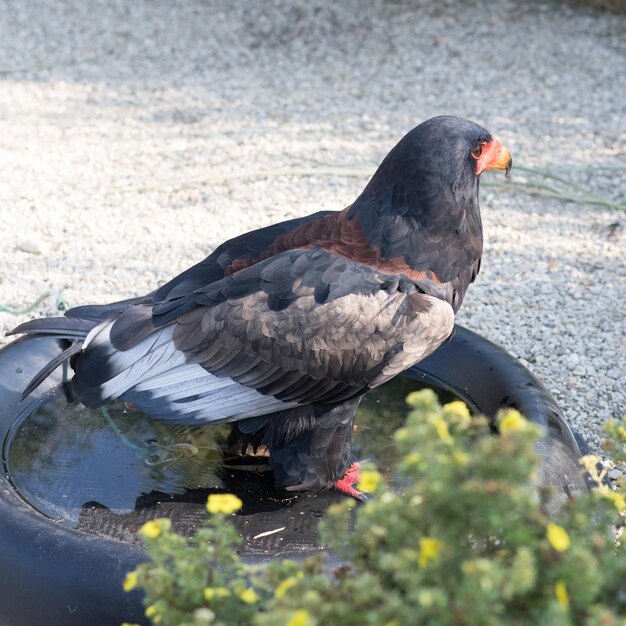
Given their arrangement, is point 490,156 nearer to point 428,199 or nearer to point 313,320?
point 428,199

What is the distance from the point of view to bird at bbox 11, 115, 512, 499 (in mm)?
2957

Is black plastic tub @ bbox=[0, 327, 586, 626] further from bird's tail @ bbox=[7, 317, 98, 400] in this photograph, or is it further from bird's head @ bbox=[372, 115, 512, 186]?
bird's head @ bbox=[372, 115, 512, 186]

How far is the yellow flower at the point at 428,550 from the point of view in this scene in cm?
155

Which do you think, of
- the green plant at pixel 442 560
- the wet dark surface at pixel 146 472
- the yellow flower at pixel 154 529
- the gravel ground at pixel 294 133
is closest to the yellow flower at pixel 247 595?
the green plant at pixel 442 560

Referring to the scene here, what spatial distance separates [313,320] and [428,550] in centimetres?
144

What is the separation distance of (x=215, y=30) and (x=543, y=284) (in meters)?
4.23

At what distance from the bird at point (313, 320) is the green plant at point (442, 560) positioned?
1.15 metres

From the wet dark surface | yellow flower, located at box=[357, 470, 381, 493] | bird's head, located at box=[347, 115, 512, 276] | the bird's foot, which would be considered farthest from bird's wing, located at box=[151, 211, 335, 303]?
yellow flower, located at box=[357, 470, 381, 493]

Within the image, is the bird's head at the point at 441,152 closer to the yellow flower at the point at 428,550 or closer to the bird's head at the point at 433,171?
the bird's head at the point at 433,171

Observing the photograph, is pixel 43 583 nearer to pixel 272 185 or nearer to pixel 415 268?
pixel 415 268

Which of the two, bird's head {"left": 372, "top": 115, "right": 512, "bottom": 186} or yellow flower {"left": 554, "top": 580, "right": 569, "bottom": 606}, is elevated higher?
bird's head {"left": 372, "top": 115, "right": 512, "bottom": 186}

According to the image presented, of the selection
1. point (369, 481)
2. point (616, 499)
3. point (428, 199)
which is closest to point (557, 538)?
point (369, 481)

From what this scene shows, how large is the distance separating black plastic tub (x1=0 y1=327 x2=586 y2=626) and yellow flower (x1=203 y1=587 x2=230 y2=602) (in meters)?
0.66

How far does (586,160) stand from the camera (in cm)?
612
